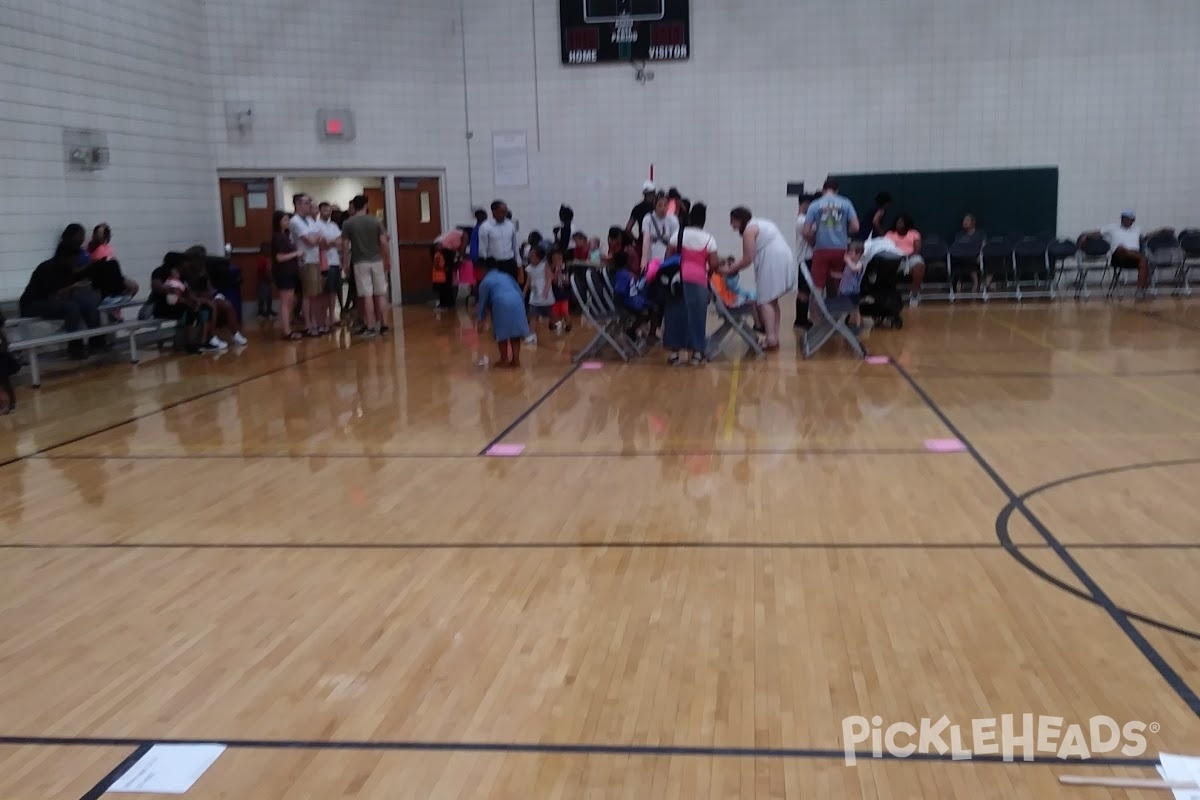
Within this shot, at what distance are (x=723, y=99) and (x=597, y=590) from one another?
1182 cm

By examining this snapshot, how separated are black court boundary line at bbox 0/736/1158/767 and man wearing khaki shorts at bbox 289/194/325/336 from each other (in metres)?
8.29

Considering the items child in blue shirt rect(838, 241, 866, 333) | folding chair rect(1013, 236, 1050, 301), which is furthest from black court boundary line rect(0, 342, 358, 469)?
folding chair rect(1013, 236, 1050, 301)

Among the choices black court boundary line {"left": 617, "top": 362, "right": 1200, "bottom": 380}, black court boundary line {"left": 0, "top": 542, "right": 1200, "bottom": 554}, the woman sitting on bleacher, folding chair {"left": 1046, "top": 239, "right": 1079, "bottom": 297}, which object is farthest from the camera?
folding chair {"left": 1046, "top": 239, "right": 1079, "bottom": 297}

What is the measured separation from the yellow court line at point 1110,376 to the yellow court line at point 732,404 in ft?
8.31

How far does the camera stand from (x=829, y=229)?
9766 mm

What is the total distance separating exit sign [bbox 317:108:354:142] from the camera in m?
13.5

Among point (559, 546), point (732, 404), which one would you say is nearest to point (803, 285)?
point (732, 404)

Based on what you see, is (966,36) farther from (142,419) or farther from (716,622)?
(716,622)

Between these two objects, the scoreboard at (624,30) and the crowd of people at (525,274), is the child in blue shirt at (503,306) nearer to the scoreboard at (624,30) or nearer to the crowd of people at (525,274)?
the crowd of people at (525,274)

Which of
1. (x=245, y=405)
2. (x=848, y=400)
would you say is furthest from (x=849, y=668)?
(x=245, y=405)

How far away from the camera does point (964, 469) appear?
5.06 meters

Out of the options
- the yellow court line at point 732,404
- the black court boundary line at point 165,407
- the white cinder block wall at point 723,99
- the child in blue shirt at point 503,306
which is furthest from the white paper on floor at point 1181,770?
the white cinder block wall at point 723,99

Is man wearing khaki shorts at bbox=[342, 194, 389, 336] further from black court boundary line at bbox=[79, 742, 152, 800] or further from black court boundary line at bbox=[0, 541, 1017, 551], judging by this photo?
black court boundary line at bbox=[79, 742, 152, 800]

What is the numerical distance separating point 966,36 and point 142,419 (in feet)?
37.5
